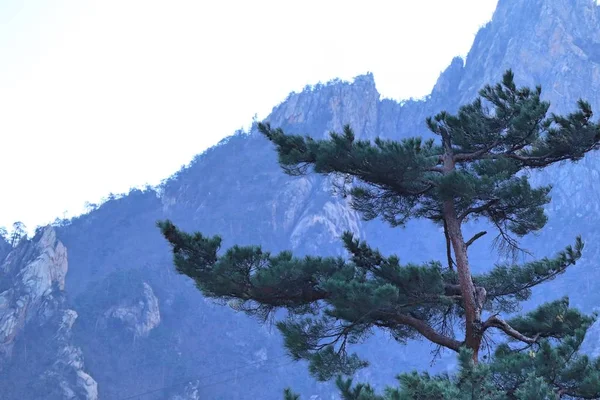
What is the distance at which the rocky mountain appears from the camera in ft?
235

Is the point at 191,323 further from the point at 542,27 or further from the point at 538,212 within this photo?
the point at 538,212

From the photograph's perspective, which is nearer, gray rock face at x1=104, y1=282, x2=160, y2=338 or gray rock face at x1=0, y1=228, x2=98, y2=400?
gray rock face at x1=0, y1=228, x2=98, y2=400

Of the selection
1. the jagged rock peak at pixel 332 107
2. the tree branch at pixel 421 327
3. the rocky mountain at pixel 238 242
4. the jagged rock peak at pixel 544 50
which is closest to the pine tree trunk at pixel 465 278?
the tree branch at pixel 421 327

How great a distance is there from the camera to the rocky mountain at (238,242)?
235 ft

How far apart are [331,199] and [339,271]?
8908 cm

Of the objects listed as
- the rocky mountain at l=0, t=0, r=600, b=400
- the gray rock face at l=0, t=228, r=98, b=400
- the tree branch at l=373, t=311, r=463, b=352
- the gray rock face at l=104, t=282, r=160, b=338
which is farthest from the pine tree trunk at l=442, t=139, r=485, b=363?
the gray rock face at l=104, t=282, r=160, b=338

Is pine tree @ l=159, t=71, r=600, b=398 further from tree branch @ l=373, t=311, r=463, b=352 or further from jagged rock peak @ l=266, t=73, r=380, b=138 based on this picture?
jagged rock peak @ l=266, t=73, r=380, b=138

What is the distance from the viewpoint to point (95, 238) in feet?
376

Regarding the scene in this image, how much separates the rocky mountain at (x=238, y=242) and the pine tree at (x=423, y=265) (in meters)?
52.3

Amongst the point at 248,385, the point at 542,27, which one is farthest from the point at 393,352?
the point at 542,27

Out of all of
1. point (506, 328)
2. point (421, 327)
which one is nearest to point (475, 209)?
point (506, 328)

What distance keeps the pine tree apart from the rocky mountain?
5230 cm

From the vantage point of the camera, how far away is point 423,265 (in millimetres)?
10133

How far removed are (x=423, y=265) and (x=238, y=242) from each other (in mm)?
92392
